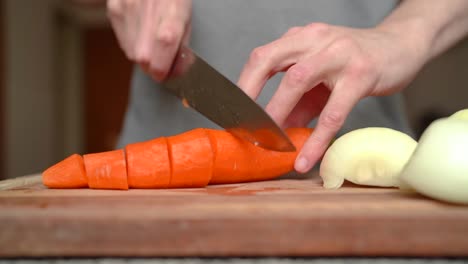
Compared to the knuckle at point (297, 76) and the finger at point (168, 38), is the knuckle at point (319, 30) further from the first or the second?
the finger at point (168, 38)

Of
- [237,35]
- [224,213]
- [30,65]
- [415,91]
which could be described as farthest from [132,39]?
[30,65]

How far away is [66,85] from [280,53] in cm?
492

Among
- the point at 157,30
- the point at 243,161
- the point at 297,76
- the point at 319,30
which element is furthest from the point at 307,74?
the point at 157,30

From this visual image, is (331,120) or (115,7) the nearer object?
(331,120)

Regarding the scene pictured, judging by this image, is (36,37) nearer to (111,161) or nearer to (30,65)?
(30,65)

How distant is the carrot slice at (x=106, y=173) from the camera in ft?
3.41

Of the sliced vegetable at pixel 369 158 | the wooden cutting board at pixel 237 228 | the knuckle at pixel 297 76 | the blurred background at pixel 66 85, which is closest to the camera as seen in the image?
the wooden cutting board at pixel 237 228

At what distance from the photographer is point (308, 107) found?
51.4 inches

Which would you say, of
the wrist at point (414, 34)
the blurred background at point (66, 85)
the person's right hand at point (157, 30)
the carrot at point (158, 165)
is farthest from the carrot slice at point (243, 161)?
the blurred background at point (66, 85)

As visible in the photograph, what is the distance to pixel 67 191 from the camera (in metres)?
1.02

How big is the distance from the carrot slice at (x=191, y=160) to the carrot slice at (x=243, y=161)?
0.04 m

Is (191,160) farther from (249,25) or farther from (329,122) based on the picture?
(249,25)

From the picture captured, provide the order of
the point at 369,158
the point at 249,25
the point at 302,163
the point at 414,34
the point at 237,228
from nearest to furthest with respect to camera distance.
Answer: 1. the point at 237,228
2. the point at 369,158
3. the point at 302,163
4. the point at 414,34
5. the point at 249,25

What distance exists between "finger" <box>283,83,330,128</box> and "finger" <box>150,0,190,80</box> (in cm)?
32
